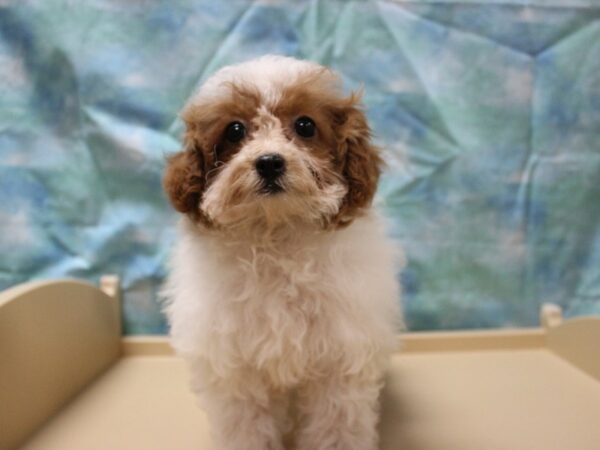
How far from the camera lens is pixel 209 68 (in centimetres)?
222

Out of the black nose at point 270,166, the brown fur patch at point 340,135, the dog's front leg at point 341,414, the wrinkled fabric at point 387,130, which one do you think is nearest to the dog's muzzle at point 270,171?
the black nose at point 270,166

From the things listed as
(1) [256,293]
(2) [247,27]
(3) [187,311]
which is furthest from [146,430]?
(2) [247,27]

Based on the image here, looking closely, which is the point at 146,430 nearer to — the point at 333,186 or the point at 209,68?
the point at 333,186

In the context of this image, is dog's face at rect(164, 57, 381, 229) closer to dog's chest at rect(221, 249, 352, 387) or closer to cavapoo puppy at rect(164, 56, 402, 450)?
cavapoo puppy at rect(164, 56, 402, 450)

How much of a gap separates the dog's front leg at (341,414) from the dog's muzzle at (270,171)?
53cm

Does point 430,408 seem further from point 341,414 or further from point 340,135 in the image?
point 340,135

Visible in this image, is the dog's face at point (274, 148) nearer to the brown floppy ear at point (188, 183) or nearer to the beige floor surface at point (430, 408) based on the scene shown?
the brown floppy ear at point (188, 183)

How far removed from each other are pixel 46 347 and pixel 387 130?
1.41 m

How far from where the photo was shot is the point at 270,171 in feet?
4.36

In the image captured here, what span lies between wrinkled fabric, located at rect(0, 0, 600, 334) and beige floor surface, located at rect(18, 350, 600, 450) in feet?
0.85

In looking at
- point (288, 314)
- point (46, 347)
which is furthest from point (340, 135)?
point (46, 347)

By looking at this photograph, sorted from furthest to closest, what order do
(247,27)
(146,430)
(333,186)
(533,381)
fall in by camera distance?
1. (247,27)
2. (533,381)
3. (146,430)
4. (333,186)

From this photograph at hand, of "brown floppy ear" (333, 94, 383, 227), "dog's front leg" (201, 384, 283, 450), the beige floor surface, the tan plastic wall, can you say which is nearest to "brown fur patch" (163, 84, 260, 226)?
"brown floppy ear" (333, 94, 383, 227)

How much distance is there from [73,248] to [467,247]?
153 centimetres
